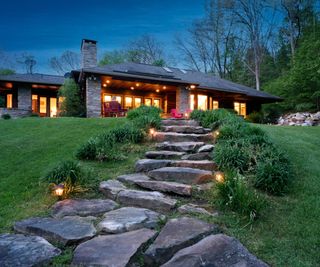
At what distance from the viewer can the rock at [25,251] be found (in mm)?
2346

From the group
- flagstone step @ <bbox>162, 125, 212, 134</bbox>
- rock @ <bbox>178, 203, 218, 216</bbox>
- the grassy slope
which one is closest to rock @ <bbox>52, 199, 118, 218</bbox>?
rock @ <bbox>178, 203, 218, 216</bbox>

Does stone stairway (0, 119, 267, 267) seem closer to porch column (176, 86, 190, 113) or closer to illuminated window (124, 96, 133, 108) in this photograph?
porch column (176, 86, 190, 113)

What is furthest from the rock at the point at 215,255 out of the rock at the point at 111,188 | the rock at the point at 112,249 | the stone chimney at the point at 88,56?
the stone chimney at the point at 88,56

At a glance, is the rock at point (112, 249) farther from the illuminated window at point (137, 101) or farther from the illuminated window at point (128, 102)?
the illuminated window at point (137, 101)

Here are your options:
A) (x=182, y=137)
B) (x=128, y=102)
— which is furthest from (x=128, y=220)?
(x=128, y=102)

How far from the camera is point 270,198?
366 cm

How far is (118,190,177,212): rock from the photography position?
3427 mm

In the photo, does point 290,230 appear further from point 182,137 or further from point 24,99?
point 24,99

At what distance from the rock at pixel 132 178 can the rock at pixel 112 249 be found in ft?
4.45

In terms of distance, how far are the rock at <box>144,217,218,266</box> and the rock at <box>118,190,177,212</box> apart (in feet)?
1.26

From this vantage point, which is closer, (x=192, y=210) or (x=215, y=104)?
(x=192, y=210)

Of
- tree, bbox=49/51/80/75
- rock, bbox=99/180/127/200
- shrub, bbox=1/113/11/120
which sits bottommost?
rock, bbox=99/180/127/200

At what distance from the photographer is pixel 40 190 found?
13.6 feet

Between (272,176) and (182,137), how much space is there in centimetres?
261
